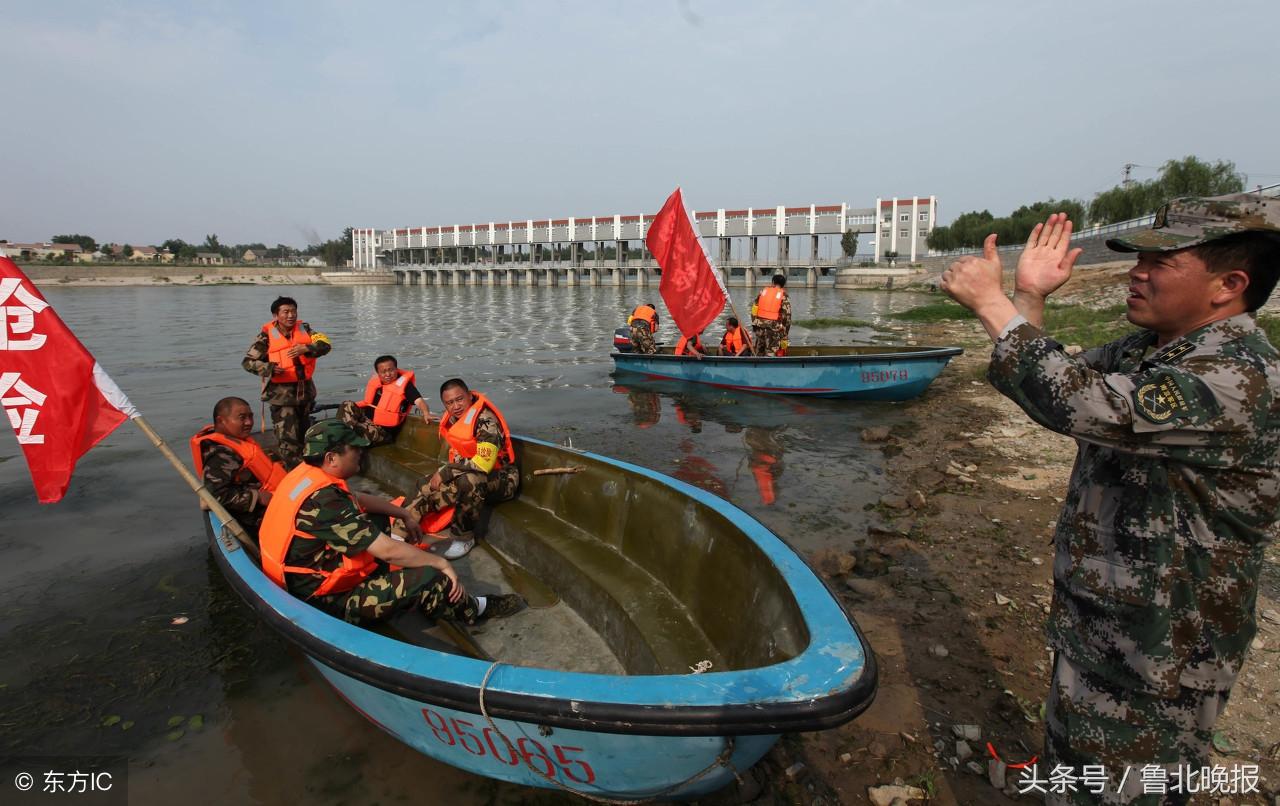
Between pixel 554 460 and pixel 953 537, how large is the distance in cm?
390

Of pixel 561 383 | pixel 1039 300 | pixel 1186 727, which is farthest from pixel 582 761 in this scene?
pixel 561 383

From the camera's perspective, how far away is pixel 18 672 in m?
4.68

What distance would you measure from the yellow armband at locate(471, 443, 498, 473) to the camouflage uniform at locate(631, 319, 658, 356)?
10.5 m

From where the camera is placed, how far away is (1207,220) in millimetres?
1781

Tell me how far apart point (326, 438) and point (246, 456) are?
2.31 meters

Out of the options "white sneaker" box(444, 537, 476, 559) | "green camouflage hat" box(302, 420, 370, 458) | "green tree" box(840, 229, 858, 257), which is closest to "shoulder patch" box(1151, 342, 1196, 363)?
"green camouflage hat" box(302, 420, 370, 458)

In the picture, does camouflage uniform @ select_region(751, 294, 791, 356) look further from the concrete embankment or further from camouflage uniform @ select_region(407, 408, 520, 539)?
the concrete embankment

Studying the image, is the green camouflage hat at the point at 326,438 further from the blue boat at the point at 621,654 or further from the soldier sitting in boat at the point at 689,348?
the soldier sitting in boat at the point at 689,348

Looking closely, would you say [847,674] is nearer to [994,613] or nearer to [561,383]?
[994,613]

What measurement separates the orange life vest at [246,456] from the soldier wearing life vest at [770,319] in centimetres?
999

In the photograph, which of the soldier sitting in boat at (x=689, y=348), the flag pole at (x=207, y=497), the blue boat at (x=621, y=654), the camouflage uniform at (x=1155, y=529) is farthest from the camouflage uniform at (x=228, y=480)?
the soldier sitting in boat at (x=689, y=348)

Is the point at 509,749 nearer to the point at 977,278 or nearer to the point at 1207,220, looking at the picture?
the point at 977,278

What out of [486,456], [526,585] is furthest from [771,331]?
[526,585]

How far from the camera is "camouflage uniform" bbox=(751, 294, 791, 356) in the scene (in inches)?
543
